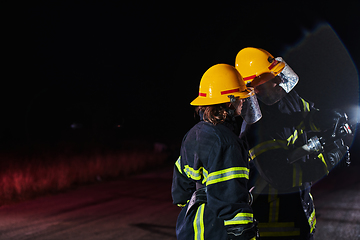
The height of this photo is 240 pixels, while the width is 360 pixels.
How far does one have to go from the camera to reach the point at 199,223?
2.05 m

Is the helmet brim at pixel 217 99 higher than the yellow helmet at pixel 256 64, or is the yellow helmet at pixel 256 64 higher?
the yellow helmet at pixel 256 64

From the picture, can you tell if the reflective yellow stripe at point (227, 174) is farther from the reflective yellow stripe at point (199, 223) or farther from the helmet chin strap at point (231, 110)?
the helmet chin strap at point (231, 110)

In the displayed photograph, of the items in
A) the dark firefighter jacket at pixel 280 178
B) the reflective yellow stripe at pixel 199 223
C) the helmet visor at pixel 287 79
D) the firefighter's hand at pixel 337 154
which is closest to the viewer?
the reflective yellow stripe at pixel 199 223

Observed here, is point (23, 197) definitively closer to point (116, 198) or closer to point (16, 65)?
point (116, 198)

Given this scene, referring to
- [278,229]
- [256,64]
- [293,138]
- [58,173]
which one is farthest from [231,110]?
[58,173]

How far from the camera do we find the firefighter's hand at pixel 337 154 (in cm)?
266

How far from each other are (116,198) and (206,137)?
19.1ft

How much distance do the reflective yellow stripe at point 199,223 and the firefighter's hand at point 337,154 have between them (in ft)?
3.75

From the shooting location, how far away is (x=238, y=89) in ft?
7.79

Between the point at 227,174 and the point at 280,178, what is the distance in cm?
78

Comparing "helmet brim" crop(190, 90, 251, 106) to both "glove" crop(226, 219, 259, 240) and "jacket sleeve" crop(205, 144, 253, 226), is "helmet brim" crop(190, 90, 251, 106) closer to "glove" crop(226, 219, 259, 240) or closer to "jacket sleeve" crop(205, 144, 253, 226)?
"jacket sleeve" crop(205, 144, 253, 226)

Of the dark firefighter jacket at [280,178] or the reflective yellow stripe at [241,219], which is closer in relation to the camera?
the reflective yellow stripe at [241,219]

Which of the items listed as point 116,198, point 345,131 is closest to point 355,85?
point 116,198

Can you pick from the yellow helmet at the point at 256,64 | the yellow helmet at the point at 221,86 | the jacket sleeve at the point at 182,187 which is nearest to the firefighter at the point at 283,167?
the yellow helmet at the point at 256,64
